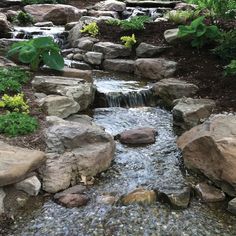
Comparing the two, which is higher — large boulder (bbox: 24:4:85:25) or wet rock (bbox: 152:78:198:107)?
wet rock (bbox: 152:78:198:107)

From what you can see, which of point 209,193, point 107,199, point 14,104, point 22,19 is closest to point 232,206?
point 209,193

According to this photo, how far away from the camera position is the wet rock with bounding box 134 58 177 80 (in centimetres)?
988

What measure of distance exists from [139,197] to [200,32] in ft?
20.1

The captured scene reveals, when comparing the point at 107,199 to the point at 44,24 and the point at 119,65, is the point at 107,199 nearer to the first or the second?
the point at 119,65

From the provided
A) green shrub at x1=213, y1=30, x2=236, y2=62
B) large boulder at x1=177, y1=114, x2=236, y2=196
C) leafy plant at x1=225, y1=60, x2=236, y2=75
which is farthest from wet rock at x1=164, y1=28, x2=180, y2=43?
large boulder at x1=177, y1=114, x2=236, y2=196

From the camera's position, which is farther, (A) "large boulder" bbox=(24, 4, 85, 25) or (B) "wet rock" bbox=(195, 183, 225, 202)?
(A) "large boulder" bbox=(24, 4, 85, 25)

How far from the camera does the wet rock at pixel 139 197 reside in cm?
508

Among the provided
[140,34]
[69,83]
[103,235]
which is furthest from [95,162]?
[140,34]

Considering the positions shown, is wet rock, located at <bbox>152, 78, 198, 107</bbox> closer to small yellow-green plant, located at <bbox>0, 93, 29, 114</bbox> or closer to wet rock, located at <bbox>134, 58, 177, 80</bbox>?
wet rock, located at <bbox>134, 58, 177, 80</bbox>

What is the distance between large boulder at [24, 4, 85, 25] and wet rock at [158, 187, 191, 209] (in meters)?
11.1

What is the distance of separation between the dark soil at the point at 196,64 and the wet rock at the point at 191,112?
0.25 metres

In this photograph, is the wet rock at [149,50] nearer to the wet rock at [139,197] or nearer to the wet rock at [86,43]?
the wet rock at [86,43]

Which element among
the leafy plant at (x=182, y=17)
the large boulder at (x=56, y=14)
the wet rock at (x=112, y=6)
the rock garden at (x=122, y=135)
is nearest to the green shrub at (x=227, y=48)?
the rock garden at (x=122, y=135)

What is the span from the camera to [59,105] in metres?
7.09
